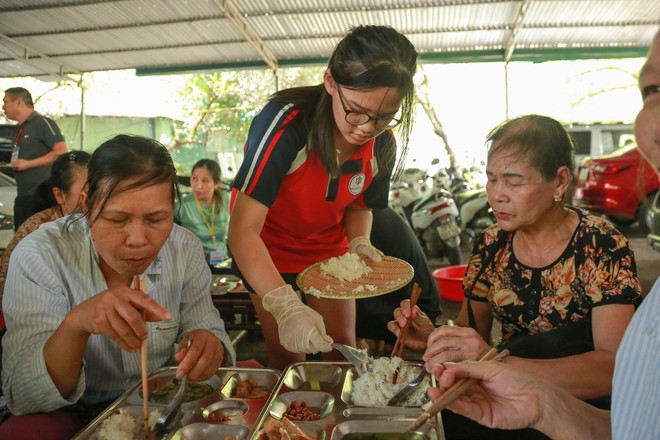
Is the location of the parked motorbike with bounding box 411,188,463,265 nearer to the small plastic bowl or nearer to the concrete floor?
the concrete floor

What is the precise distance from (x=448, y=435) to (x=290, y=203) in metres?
1.16

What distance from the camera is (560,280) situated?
2.11 meters

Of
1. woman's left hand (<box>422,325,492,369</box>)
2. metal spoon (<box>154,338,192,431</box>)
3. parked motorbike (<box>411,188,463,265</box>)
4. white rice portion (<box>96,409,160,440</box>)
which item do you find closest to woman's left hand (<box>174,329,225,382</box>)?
metal spoon (<box>154,338,192,431</box>)

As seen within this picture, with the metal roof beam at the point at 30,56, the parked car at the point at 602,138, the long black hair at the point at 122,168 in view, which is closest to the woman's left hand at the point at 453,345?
the long black hair at the point at 122,168

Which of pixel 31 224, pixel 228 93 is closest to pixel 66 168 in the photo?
pixel 31 224

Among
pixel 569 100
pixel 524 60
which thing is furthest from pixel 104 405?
pixel 569 100

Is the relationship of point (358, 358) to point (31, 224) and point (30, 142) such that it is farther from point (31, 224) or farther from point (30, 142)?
point (30, 142)

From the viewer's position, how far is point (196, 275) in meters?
2.22

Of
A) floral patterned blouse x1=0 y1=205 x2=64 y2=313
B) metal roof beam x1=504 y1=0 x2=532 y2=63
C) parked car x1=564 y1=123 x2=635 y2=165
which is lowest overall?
floral patterned blouse x1=0 y1=205 x2=64 y2=313

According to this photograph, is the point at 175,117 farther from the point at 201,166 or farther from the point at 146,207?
the point at 146,207

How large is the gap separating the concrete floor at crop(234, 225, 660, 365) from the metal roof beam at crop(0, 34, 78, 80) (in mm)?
7257

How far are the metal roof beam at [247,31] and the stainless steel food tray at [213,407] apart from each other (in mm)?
6908

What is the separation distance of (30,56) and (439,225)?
7776mm

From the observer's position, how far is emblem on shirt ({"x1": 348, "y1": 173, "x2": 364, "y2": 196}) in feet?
8.31
